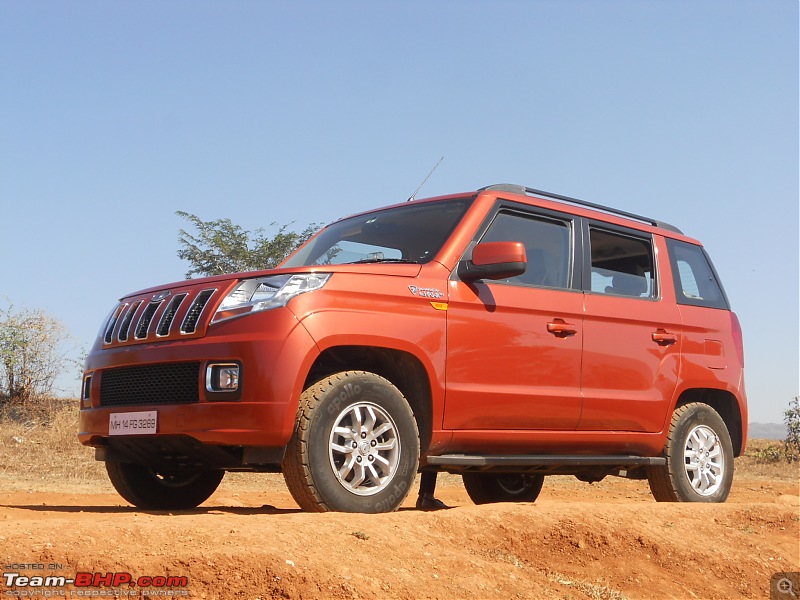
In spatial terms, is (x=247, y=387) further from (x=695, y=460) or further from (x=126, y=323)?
(x=695, y=460)

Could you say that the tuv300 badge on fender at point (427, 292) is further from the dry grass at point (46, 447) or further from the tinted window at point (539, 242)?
the dry grass at point (46, 447)

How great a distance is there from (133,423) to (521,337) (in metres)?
2.47

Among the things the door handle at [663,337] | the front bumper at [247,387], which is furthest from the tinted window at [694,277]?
the front bumper at [247,387]

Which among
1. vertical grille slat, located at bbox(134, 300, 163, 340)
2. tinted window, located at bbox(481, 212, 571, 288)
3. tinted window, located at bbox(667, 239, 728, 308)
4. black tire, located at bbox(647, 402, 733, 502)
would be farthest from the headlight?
tinted window, located at bbox(667, 239, 728, 308)

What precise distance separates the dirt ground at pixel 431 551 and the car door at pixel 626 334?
30.3 inches

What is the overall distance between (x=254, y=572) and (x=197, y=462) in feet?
7.40

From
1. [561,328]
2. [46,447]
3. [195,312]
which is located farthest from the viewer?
[46,447]

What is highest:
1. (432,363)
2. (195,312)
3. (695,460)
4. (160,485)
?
(195,312)

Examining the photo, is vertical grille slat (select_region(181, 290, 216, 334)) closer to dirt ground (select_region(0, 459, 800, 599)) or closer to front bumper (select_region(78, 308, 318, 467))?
front bumper (select_region(78, 308, 318, 467))

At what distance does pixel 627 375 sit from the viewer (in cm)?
716

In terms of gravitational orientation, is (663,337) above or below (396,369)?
above

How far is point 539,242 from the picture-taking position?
22.7 feet

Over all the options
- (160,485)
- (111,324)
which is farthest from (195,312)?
(160,485)

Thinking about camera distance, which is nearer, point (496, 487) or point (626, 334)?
point (626, 334)
